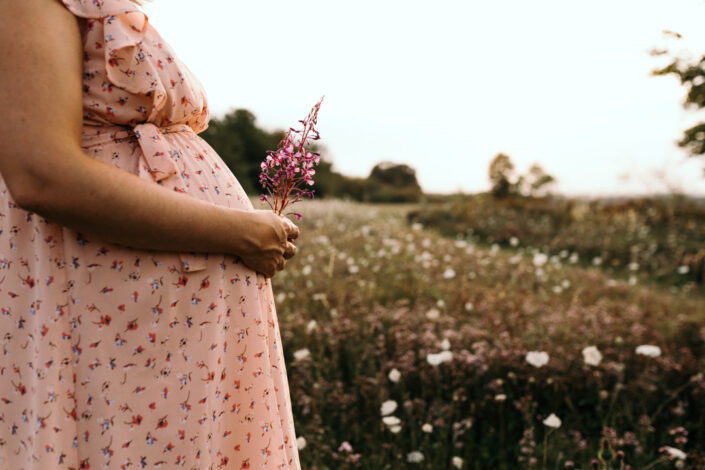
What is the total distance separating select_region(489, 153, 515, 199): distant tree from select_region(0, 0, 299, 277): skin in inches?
764

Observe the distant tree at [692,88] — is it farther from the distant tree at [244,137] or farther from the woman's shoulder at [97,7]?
the distant tree at [244,137]

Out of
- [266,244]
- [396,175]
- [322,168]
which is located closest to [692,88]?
[266,244]

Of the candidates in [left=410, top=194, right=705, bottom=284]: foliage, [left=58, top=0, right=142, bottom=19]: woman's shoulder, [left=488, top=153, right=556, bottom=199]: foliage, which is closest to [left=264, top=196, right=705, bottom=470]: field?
[left=58, top=0, right=142, bottom=19]: woman's shoulder

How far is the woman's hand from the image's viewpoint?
4.01 ft

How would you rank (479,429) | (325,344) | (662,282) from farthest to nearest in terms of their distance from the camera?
(662,282) → (325,344) → (479,429)

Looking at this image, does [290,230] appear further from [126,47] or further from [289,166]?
[126,47]

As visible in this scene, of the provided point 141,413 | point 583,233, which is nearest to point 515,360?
point 141,413

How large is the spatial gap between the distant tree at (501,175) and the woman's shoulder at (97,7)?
19355 mm

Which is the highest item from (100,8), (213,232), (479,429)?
(100,8)

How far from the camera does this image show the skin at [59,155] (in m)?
0.93

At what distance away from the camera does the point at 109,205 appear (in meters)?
1.00

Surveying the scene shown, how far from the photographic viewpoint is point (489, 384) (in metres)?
3.01

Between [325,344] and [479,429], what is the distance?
1.25m

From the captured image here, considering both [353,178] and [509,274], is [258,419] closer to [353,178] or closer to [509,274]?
[509,274]
